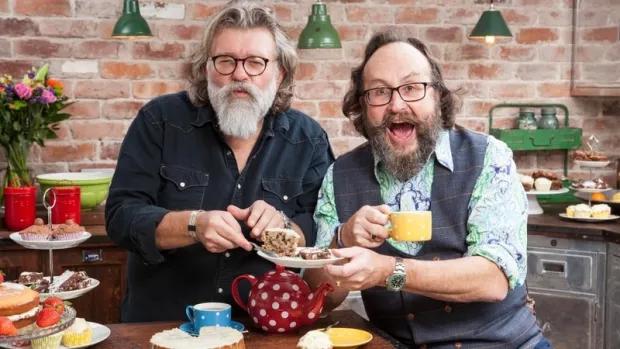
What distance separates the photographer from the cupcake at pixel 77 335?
2.11 meters

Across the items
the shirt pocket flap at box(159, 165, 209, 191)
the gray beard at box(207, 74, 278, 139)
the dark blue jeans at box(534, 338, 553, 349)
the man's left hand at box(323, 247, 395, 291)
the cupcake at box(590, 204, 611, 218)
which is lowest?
the dark blue jeans at box(534, 338, 553, 349)

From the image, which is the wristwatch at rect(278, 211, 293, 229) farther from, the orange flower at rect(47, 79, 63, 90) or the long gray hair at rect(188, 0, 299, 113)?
the orange flower at rect(47, 79, 63, 90)

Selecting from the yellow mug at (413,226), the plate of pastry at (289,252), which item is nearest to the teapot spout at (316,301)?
the plate of pastry at (289,252)

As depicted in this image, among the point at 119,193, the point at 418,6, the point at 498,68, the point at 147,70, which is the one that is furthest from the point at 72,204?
the point at 498,68

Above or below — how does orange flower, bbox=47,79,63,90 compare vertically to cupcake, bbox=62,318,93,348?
above

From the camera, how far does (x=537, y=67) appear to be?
490 cm

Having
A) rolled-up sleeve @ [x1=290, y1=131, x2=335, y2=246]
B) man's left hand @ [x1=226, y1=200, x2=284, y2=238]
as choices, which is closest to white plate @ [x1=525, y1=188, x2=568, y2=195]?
rolled-up sleeve @ [x1=290, y1=131, x2=335, y2=246]

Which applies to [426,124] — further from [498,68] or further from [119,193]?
[498,68]

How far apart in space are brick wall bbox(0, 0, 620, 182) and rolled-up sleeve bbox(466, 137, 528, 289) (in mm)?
1867

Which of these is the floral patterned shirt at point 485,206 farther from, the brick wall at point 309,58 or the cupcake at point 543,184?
the cupcake at point 543,184

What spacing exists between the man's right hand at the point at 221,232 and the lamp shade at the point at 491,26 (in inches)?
103

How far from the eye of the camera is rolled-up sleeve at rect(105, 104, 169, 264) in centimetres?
242

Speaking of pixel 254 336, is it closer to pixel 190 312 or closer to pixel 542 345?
pixel 190 312

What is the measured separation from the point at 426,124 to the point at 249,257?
0.64 m
